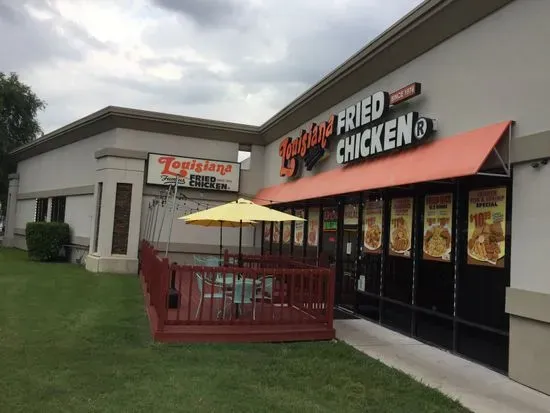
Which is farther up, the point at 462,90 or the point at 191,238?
the point at 462,90

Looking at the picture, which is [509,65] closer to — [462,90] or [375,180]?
[462,90]

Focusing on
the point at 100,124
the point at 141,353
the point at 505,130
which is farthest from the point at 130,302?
the point at 100,124

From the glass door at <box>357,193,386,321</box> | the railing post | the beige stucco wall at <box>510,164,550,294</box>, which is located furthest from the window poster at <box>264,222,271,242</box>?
the beige stucco wall at <box>510,164,550,294</box>

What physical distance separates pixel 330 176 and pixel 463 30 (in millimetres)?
4752

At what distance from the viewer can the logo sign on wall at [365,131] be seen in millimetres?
9109

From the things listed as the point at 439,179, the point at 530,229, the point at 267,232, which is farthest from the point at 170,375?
the point at 267,232

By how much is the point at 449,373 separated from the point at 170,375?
3601 mm

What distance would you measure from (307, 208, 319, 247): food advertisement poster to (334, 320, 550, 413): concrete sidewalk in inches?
175

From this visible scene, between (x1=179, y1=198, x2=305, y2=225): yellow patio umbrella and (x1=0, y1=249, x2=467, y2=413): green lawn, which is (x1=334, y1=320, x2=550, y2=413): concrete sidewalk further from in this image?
(x1=179, y1=198, x2=305, y2=225): yellow patio umbrella

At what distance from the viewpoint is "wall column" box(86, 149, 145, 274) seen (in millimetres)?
17250

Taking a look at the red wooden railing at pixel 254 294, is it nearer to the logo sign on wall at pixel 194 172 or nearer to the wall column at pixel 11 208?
the logo sign on wall at pixel 194 172

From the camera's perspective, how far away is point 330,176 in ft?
39.7

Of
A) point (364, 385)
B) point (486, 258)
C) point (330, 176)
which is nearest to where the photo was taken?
point (364, 385)

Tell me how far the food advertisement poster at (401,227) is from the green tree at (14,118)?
2660cm
